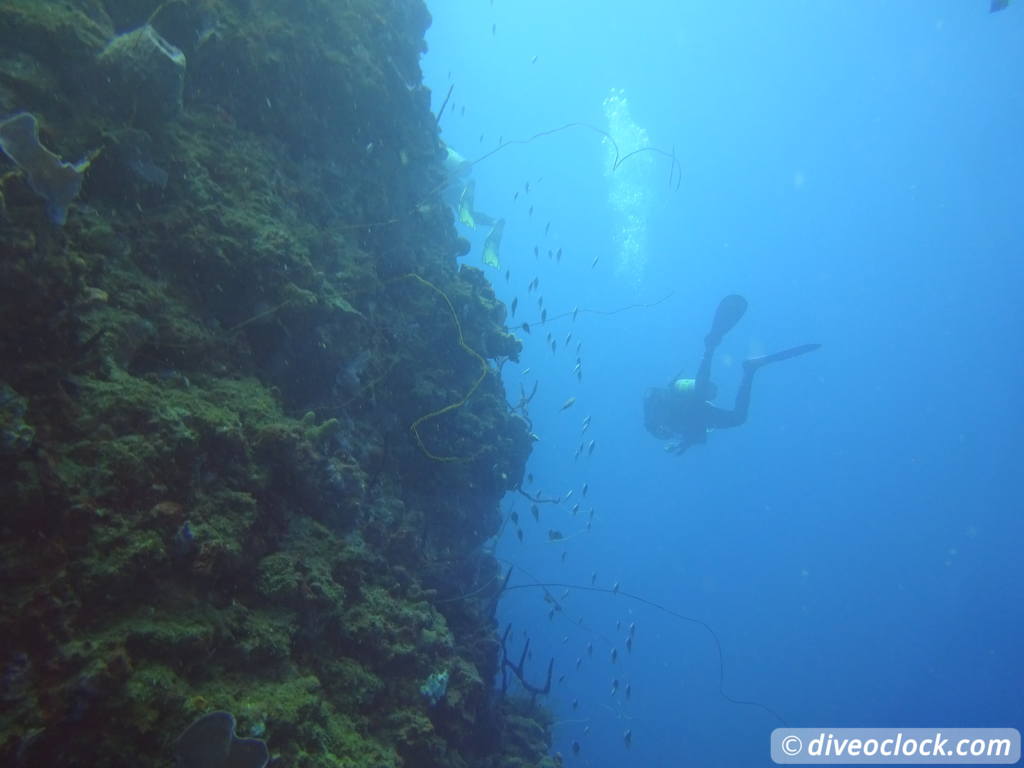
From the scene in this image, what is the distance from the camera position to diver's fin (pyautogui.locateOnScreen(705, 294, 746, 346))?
19344 millimetres

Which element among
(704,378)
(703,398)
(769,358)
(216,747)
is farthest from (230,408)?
(769,358)

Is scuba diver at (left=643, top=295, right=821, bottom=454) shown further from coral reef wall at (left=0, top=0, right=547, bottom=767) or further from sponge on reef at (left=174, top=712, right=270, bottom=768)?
sponge on reef at (left=174, top=712, right=270, bottom=768)

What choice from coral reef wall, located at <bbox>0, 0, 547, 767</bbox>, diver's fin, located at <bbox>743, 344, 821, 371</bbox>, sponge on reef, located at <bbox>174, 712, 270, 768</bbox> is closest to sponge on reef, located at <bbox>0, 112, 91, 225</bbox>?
coral reef wall, located at <bbox>0, 0, 547, 767</bbox>

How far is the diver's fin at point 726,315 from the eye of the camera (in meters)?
19.3

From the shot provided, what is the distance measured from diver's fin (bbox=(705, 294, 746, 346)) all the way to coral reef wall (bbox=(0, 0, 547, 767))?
14.0m

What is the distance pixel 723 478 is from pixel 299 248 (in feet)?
514

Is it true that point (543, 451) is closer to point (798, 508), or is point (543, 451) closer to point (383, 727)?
point (798, 508)

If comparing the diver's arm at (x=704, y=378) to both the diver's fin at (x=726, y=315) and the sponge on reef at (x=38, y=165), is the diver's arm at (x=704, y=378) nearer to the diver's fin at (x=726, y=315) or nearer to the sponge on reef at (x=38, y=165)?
the diver's fin at (x=726, y=315)

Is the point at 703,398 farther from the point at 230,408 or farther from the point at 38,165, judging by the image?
the point at 38,165

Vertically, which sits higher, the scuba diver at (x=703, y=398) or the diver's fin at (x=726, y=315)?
the diver's fin at (x=726, y=315)

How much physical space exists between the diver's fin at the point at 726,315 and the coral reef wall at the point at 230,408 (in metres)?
14.0

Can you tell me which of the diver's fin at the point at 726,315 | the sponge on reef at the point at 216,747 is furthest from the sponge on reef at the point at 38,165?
the diver's fin at the point at 726,315

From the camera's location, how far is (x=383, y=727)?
15.1 feet

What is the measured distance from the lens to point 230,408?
14.5 ft
